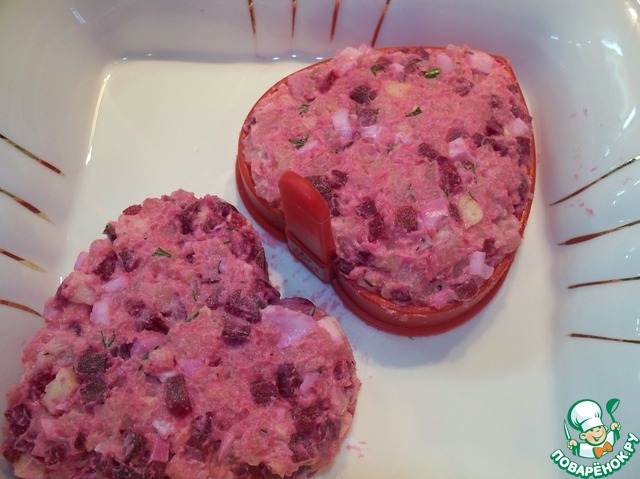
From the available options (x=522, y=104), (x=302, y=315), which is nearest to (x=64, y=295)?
(x=302, y=315)

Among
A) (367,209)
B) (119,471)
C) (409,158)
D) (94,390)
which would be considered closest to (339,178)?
(367,209)

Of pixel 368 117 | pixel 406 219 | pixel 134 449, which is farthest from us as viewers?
pixel 368 117

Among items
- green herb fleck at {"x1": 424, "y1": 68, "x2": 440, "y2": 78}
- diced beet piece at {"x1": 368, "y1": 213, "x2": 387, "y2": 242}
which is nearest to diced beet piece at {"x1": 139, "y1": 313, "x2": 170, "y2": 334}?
diced beet piece at {"x1": 368, "y1": 213, "x2": 387, "y2": 242}

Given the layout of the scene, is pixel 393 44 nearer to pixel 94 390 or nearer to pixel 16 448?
pixel 94 390

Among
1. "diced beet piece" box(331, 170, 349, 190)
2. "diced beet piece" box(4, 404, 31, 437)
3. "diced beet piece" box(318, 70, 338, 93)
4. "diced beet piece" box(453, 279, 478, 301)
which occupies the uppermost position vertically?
"diced beet piece" box(318, 70, 338, 93)

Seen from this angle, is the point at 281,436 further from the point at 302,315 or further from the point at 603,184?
the point at 603,184

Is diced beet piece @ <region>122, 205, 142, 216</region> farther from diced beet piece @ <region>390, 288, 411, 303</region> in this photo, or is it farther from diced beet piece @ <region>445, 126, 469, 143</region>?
diced beet piece @ <region>445, 126, 469, 143</region>
